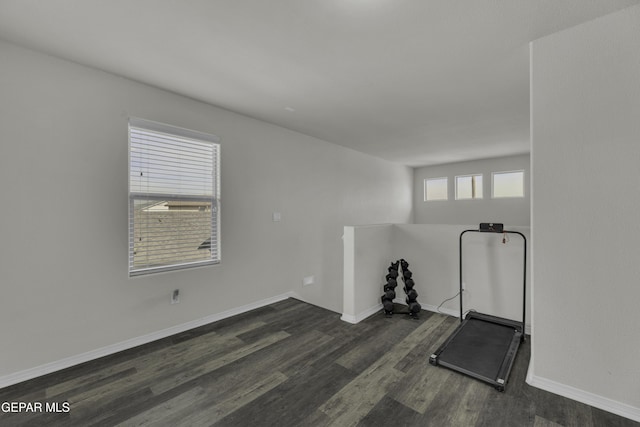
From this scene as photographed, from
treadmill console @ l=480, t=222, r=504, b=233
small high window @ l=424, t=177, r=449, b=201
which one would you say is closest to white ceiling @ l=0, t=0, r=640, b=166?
treadmill console @ l=480, t=222, r=504, b=233

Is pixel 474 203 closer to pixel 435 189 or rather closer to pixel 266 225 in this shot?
pixel 435 189

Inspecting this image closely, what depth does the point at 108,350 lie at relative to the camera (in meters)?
2.55

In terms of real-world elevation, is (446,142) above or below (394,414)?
above

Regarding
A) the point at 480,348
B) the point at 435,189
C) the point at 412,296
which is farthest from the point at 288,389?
the point at 435,189

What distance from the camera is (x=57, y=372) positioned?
228 centimetres

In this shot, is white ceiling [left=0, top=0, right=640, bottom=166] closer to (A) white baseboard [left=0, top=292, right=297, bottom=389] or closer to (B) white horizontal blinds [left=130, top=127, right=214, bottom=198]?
(B) white horizontal blinds [left=130, top=127, right=214, bottom=198]

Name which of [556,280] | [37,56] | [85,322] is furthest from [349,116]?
[85,322]

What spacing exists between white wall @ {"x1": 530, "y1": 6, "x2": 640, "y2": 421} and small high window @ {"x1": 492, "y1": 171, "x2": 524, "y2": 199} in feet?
17.4

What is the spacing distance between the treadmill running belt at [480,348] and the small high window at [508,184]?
4763mm

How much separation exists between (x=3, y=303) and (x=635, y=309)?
4488 mm

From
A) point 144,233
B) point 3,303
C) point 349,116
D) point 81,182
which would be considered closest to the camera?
point 3,303

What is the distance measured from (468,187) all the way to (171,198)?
698 cm

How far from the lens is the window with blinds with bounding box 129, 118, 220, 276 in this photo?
277 cm

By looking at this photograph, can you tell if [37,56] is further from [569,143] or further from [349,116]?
[569,143]
